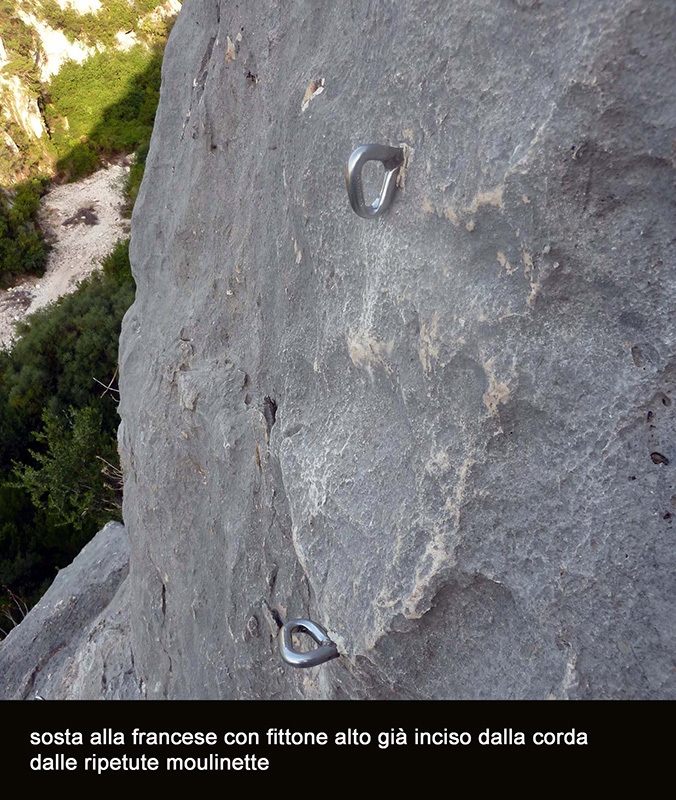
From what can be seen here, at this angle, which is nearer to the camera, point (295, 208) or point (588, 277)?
point (588, 277)

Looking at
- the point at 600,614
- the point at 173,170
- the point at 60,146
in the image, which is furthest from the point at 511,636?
the point at 60,146

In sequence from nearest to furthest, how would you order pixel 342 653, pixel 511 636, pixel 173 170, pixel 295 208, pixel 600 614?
pixel 600 614, pixel 511 636, pixel 342 653, pixel 295 208, pixel 173 170

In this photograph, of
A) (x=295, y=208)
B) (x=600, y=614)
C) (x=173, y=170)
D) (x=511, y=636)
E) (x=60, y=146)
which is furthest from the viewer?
(x=60, y=146)

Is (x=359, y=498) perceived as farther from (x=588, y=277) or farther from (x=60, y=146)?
(x=60, y=146)

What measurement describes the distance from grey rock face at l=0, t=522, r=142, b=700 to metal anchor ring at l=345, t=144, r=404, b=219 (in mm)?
2525

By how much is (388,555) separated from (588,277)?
677mm

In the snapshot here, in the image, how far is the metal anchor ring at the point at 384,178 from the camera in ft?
3.76

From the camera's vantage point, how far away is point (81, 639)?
351 centimetres

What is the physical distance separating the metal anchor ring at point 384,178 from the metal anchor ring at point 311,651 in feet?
2.97

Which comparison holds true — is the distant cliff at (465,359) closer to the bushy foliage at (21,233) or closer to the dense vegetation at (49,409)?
the dense vegetation at (49,409)

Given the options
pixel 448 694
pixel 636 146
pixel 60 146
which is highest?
pixel 60 146

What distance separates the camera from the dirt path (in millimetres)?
12203

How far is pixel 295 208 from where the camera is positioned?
5.54 feet

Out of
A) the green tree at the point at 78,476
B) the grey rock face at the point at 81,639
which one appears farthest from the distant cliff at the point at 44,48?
the grey rock face at the point at 81,639
